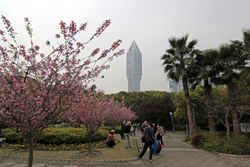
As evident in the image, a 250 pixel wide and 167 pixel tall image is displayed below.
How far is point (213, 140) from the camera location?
10.1 metres

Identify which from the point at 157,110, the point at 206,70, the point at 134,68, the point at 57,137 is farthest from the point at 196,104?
the point at 134,68

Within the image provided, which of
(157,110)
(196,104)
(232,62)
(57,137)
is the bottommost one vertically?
(57,137)

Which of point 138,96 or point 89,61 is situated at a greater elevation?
point 138,96

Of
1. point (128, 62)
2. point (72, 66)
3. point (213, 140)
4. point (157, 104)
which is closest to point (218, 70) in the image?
point (213, 140)

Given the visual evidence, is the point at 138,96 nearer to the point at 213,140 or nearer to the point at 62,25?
the point at 213,140

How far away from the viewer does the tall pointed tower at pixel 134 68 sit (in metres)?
117

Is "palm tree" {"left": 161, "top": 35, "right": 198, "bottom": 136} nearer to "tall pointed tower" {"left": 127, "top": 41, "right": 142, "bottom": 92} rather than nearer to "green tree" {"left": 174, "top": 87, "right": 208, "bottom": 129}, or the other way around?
"green tree" {"left": 174, "top": 87, "right": 208, "bottom": 129}

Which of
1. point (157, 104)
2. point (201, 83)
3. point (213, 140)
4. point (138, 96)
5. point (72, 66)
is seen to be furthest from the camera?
point (138, 96)

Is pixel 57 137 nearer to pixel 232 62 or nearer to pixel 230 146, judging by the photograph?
pixel 230 146

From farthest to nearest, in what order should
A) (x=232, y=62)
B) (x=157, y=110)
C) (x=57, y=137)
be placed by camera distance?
(x=157, y=110)
(x=232, y=62)
(x=57, y=137)

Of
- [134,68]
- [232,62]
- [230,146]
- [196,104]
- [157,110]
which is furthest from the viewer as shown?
[134,68]

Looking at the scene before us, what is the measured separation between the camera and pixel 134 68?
119375 millimetres

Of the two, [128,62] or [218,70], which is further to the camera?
[128,62]

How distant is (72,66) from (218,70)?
42.6 ft
